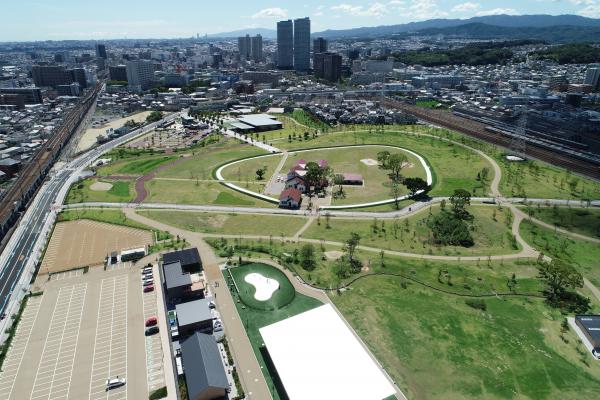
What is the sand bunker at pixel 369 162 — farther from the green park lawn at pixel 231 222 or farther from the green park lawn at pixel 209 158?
the green park lawn at pixel 231 222

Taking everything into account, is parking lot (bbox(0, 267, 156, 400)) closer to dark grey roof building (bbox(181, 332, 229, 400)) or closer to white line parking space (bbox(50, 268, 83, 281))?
white line parking space (bbox(50, 268, 83, 281))

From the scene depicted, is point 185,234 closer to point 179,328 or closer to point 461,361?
point 179,328

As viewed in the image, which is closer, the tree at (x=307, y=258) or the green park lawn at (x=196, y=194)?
the tree at (x=307, y=258)

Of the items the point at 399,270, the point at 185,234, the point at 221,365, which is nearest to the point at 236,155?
the point at 185,234

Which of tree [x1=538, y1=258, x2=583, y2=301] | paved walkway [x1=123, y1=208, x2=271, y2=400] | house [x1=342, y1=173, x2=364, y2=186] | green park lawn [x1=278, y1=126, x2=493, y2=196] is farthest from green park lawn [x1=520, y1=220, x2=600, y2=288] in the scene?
paved walkway [x1=123, y1=208, x2=271, y2=400]

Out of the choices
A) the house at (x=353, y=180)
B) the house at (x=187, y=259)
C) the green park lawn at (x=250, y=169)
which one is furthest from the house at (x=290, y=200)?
the house at (x=187, y=259)

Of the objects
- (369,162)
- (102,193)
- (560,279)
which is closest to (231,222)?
(102,193)
